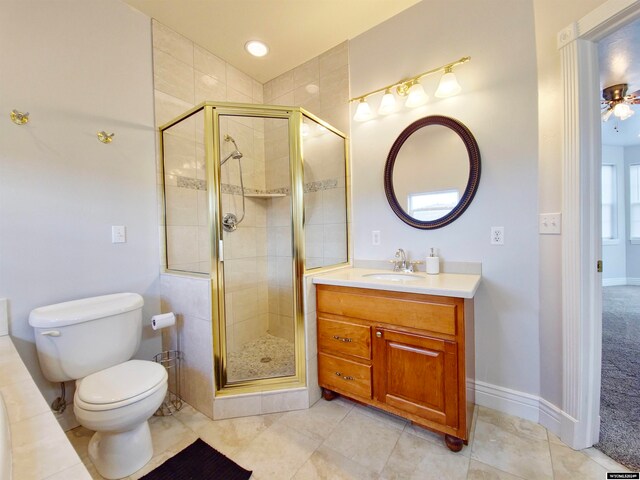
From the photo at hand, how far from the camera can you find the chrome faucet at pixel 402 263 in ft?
6.24

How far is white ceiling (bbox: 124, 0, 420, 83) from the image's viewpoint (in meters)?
1.84

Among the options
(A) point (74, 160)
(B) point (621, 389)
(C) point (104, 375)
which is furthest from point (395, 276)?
(A) point (74, 160)

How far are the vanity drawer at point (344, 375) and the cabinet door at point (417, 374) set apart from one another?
0.21ft

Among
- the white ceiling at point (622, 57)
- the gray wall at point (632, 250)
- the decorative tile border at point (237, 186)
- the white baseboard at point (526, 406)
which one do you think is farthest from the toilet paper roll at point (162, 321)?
the gray wall at point (632, 250)

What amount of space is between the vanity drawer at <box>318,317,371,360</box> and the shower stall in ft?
0.46

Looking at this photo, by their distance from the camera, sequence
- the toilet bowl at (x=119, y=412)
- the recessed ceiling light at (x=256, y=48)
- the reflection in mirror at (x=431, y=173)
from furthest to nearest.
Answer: the recessed ceiling light at (x=256, y=48)
the reflection in mirror at (x=431, y=173)
the toilet bowl at (x=119, y=412)

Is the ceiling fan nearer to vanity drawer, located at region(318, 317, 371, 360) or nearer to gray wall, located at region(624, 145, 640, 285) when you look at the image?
vanity drawer, located at region(318, 317, 371, 360)

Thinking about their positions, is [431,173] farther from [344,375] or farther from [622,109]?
[622,109]

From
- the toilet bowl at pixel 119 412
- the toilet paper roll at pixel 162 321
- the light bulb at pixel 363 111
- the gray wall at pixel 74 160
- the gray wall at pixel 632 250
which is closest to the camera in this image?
the toilet bowl at pixel 119 412

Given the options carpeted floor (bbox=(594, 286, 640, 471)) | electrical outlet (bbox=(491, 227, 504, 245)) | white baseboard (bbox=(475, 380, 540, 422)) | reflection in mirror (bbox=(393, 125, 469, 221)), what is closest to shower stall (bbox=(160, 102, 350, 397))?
reflection in mirror (bbox=(393, 125, 469, 221))

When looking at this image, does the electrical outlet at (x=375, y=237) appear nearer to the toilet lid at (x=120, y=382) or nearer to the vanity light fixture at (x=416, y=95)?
the vanity light fixture at (x=416, y=95)

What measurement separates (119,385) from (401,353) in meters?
1.41

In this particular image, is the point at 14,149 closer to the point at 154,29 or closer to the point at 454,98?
the point at 154,29

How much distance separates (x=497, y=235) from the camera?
1.65 m
